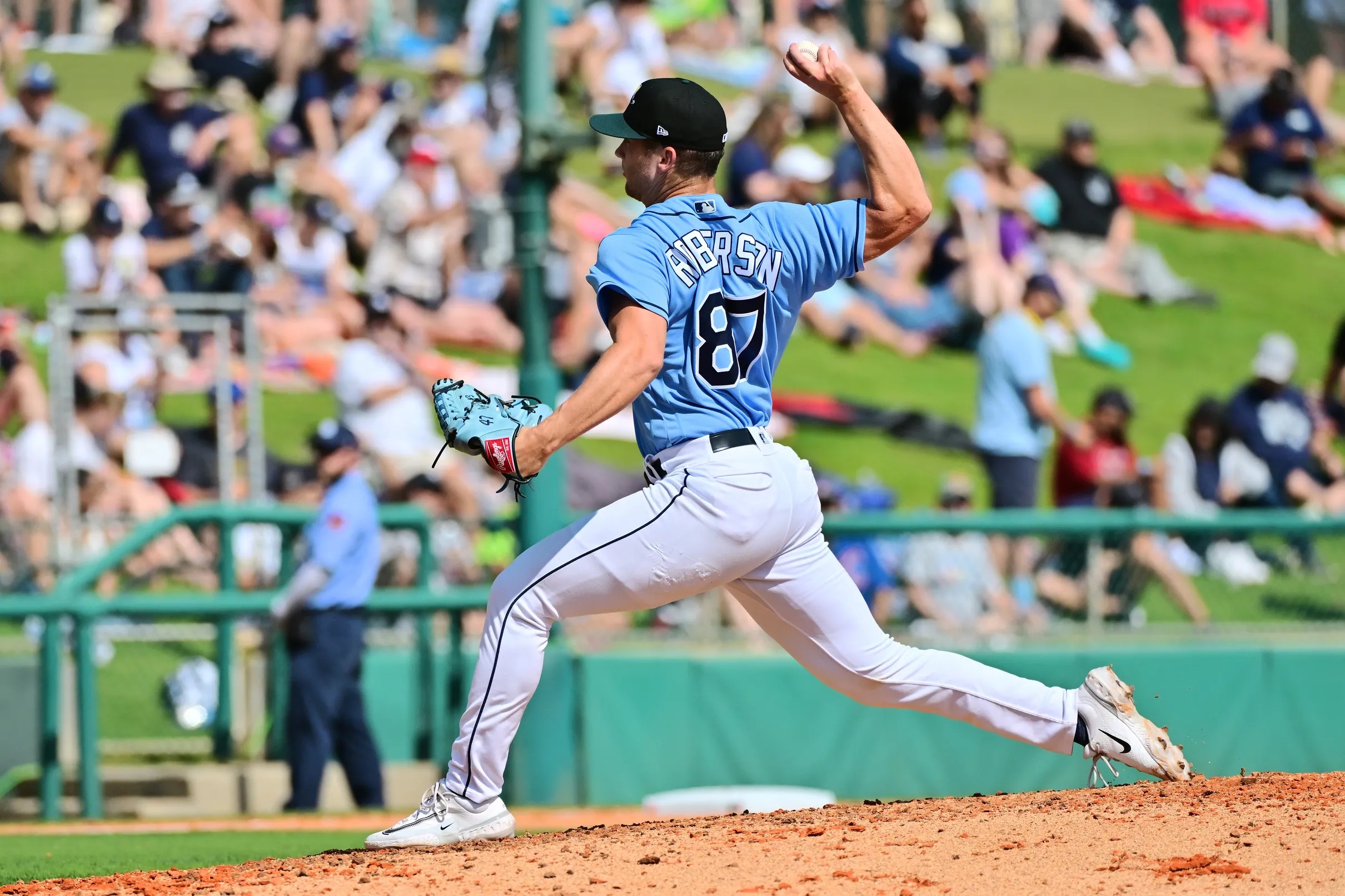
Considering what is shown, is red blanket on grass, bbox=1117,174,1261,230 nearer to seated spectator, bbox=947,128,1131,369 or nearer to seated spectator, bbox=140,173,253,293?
seated spectator, bbox=947,128,1131,369

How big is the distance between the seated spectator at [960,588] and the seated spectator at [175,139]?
6.44 metres

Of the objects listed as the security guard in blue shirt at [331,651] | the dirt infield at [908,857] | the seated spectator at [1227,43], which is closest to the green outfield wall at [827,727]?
the security guard in blue shirt at [331,651]

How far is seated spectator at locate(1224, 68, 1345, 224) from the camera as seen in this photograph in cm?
1642

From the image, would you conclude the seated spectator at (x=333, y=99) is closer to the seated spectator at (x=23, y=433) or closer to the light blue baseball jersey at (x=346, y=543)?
the seated spectator at (x=23, y=433)

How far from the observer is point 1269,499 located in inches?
419

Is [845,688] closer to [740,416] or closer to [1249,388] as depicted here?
[740,416]

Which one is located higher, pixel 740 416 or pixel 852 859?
pixel 740 416

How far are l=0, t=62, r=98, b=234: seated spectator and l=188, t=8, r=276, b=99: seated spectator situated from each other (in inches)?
52.8

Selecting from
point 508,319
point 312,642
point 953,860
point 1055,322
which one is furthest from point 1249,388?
point 953,860

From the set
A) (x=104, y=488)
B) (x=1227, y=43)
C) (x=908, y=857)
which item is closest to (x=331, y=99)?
(x=104, y=488)

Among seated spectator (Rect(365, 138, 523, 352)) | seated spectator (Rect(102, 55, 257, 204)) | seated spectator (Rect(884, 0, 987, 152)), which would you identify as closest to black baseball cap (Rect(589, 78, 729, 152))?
seated spectator (Rect(365, 138, 523, 352))

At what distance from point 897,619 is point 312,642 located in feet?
9.14

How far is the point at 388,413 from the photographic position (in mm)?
10594

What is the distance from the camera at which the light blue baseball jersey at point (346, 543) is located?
8406 mm
